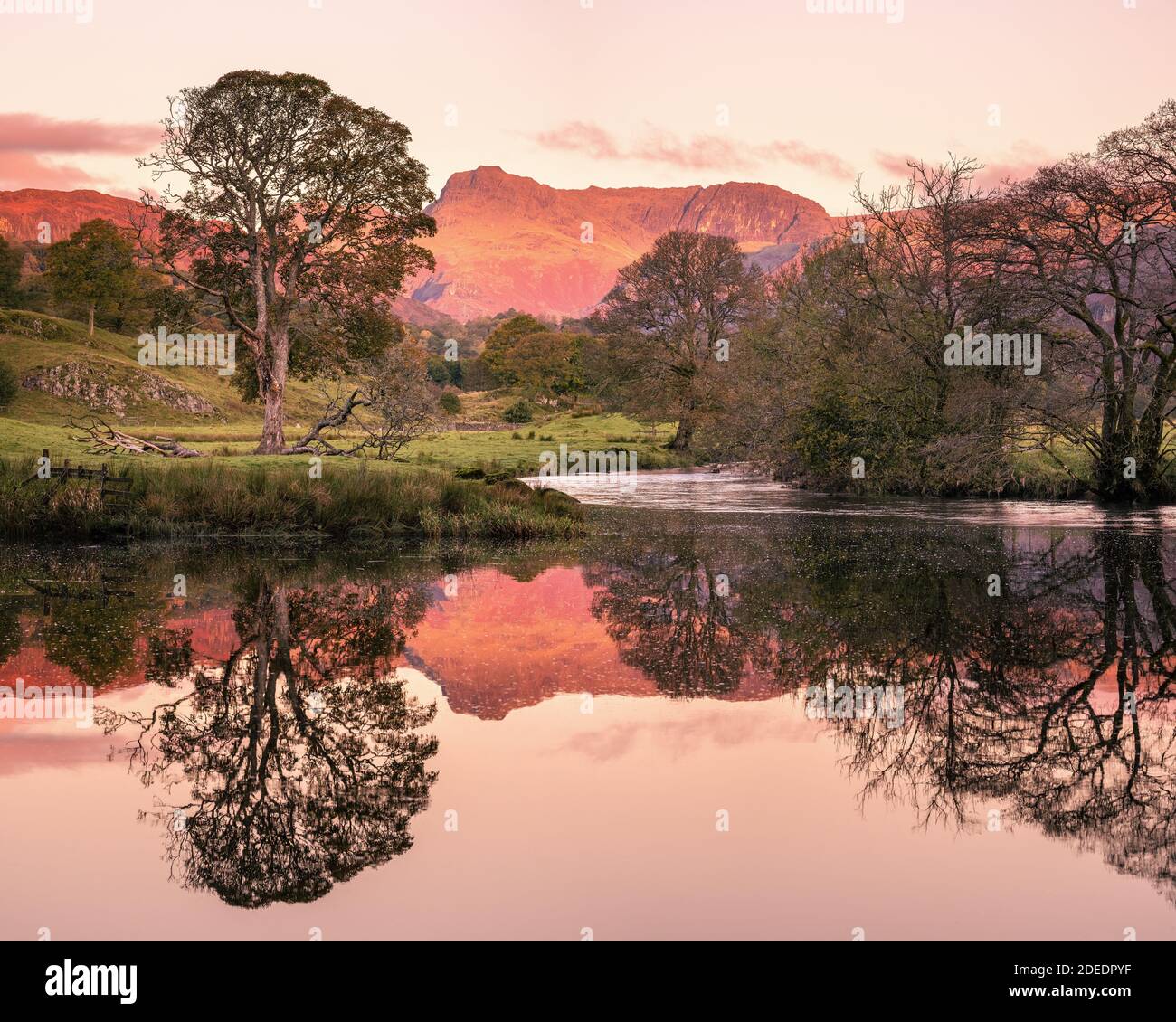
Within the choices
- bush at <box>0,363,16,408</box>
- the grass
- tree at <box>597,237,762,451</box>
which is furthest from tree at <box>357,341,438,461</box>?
bush at <box>0,363,16,408</box>

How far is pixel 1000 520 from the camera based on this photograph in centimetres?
3108

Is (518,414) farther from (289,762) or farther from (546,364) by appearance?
(289,762)

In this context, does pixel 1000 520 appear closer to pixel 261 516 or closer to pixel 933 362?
pixel 933 362

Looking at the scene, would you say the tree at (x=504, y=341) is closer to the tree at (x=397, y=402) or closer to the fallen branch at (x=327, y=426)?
the tree at (x=397, y=402)

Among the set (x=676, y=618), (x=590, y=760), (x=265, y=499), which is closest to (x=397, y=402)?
(x=265, y=499)

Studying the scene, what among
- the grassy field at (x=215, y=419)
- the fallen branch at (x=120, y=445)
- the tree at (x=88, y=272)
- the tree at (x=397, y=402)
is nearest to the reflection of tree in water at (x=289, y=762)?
the fallen branch at (x=120, y=445)

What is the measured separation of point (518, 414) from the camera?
10025cm

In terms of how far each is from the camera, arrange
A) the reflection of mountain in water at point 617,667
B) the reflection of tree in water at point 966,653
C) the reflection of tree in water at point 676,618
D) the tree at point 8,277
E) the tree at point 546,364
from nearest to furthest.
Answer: the reflection of mountain in water at point 617,667 → the reflection of tree in water at point 966,653 → the reflection of tree in water at point 676,618 → the tree at point 8,277 → the tree at point 546,364

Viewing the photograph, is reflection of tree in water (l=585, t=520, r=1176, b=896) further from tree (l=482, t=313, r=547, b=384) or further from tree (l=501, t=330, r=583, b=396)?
tree (l=482, t=313, r=547, b=384)

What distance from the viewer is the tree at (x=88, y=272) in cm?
8669

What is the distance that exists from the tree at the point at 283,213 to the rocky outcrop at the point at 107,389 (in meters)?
30.5

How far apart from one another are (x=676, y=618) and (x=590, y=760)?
6949 millimetres

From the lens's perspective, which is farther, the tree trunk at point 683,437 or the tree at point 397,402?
the tree trunk at point 683,437
